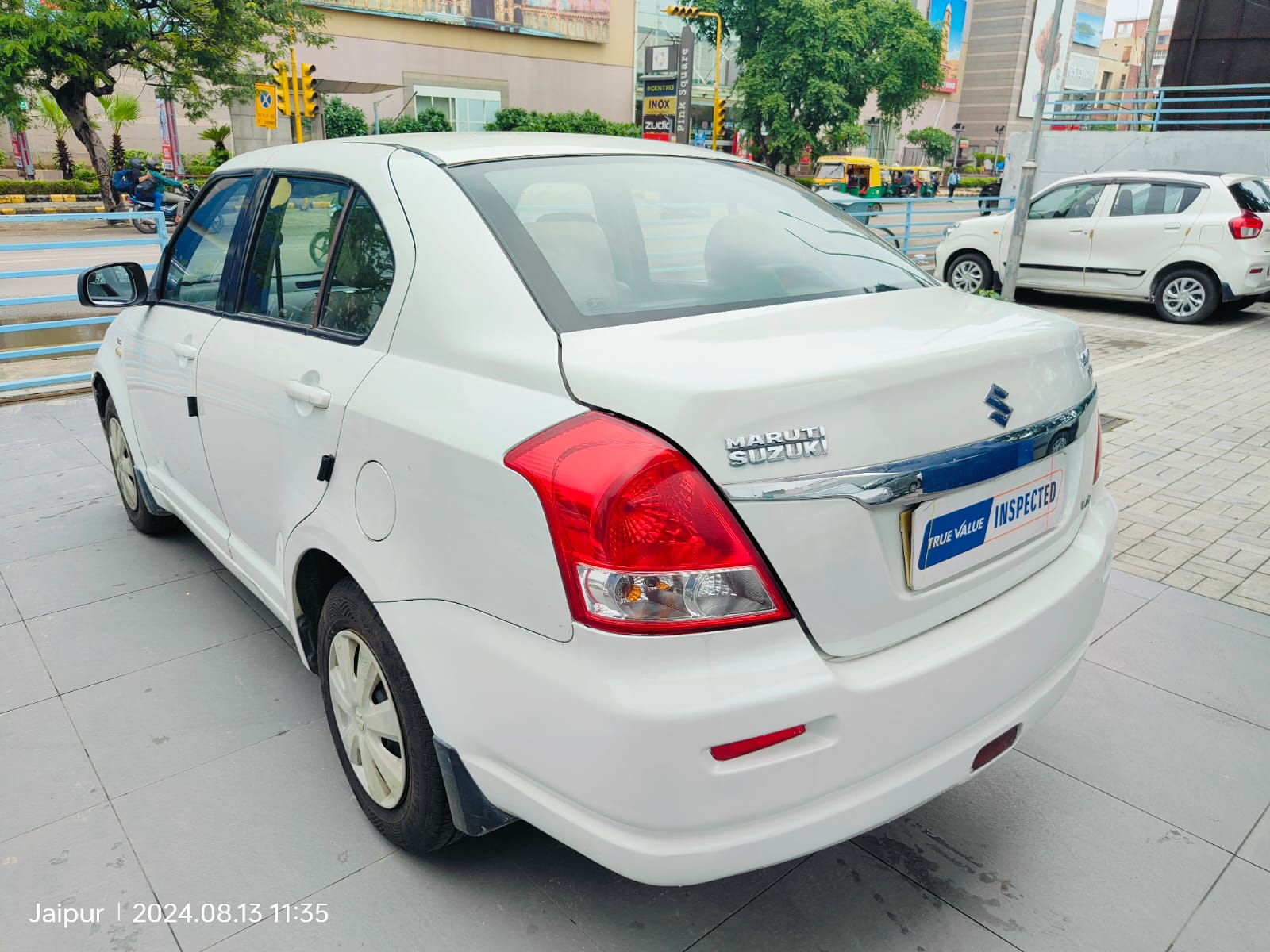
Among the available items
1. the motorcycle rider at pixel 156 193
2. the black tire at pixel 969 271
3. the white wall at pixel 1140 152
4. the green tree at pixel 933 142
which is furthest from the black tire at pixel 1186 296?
the green tree at pixel 933 142

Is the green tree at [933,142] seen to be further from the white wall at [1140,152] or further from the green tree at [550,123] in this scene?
the white wall at [1140,152]

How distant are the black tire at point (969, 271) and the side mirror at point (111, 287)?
10.3 metres

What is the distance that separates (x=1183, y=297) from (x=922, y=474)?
11.0 metres

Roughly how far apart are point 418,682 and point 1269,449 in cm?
608

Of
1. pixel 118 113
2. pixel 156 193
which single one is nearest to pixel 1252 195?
pixel 156 193

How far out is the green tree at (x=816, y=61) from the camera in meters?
45.3

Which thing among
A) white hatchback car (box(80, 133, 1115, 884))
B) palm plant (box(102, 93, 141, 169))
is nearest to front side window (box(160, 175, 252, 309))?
white hatchback car (box(80, 133, 1115, 884))

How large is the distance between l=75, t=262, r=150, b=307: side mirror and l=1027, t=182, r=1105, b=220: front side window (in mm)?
10156

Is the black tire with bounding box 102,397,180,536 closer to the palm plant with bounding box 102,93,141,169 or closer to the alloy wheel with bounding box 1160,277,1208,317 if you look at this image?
the alloy wheel with bounding box 1160,277,1208,317

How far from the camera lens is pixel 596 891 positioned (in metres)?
2.19

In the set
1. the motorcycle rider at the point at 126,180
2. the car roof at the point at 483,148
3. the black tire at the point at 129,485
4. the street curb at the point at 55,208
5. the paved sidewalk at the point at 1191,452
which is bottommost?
the street curb at the point at 55,208

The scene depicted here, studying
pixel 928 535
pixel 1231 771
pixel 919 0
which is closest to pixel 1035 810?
pixel 1231 771

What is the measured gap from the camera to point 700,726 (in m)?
1.52

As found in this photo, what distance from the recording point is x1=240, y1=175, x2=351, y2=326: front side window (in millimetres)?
2479
